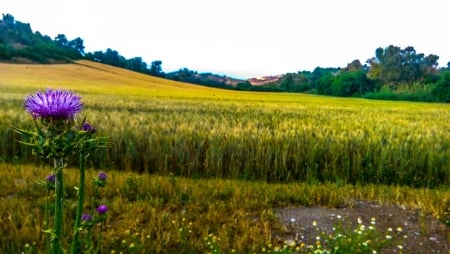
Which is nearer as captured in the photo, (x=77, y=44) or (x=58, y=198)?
(x=58, y=198)

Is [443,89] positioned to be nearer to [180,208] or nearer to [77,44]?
[180,208]

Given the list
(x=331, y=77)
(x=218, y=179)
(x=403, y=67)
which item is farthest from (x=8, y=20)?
(x=218, y=179)

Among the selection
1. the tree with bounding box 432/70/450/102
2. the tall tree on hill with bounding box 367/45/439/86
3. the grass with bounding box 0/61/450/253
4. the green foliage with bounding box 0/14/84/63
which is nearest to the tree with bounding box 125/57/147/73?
the green foliage with bounding box 0/14/84/63

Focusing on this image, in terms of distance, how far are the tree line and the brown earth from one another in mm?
83383

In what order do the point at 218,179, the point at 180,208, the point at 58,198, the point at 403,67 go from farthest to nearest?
the point at 403,67, the point at 218,179, the point at 180,208, the point at 58,198

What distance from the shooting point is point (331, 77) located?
118875 millimetres

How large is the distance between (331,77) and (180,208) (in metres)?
119

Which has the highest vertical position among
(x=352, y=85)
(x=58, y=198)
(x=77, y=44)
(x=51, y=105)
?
(x=77, y=44)

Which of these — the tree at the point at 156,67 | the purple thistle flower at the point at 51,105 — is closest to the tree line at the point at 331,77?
the tree at the point at 156,67

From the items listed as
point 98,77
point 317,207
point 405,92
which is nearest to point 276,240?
point 317,207

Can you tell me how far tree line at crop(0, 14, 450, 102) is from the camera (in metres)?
84.8

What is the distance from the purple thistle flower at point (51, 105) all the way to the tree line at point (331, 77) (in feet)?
284

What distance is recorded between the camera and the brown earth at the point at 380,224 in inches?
166

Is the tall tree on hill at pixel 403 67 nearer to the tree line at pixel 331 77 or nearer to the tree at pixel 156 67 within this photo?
the tree line at pixel 331 77
